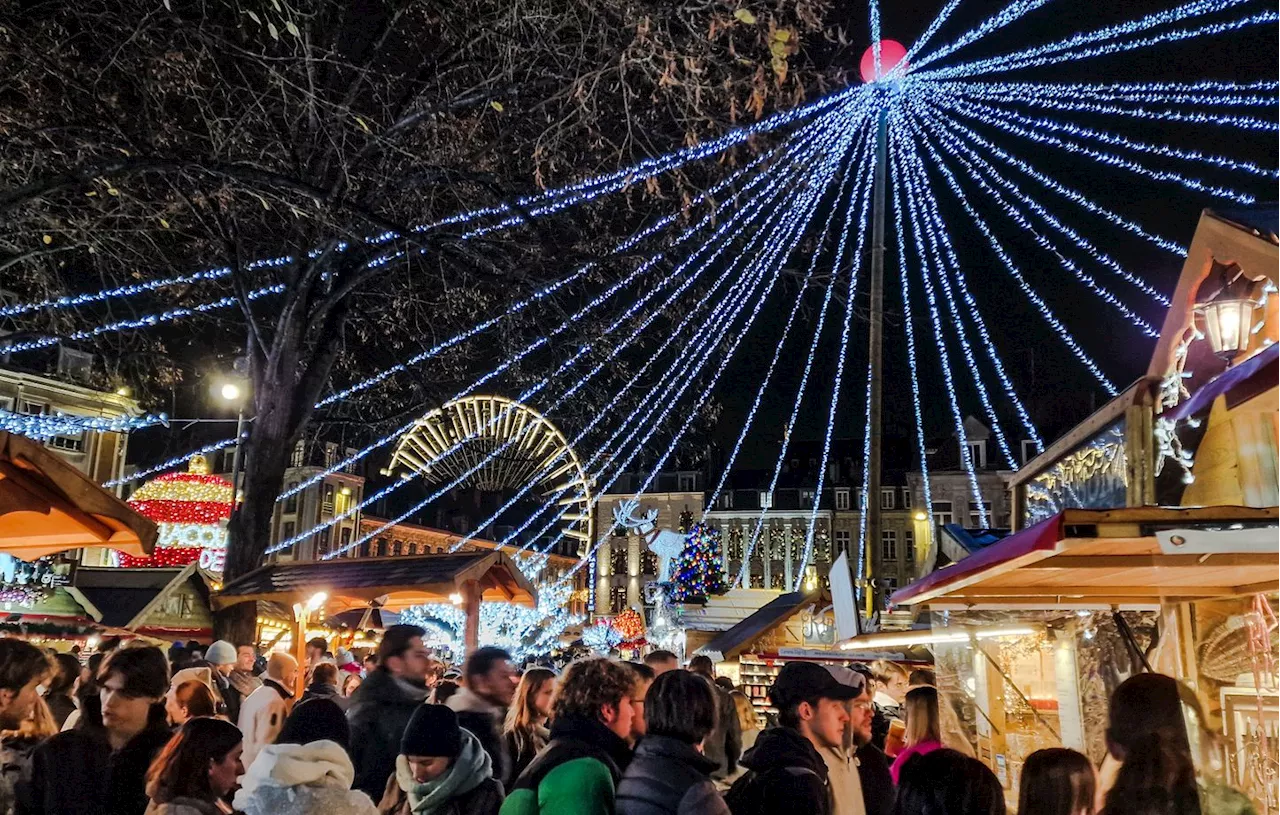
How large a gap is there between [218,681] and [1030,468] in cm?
707

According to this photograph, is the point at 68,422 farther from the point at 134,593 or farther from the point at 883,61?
the point at 883,61

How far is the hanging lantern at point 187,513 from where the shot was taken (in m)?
24.6

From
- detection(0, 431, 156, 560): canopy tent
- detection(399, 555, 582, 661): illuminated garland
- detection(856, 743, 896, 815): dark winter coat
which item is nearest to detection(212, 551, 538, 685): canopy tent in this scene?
detection(0, 431, 156, 560): canopy tent

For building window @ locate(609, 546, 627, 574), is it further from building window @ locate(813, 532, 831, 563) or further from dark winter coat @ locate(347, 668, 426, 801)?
dark winter coat @ locate(347, 668, 426, 801)

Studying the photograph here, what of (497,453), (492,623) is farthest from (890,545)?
(497,453)

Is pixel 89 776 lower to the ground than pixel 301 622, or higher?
lower

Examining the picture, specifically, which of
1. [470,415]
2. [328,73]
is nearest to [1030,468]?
[328,73]

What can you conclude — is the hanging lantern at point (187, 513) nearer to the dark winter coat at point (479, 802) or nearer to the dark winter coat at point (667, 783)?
the dark winter coat at point (479, 802)

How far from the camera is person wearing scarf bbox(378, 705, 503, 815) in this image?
363 centimetres

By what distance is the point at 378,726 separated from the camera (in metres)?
4.87

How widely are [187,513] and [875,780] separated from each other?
2410 cm

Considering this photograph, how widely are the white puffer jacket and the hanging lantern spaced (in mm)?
23501

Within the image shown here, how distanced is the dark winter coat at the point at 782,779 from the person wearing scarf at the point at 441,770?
1.01 metres

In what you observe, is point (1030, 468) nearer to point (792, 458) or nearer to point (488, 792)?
point (488, 792)
